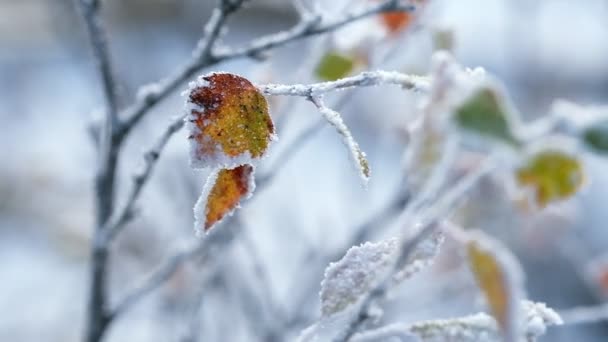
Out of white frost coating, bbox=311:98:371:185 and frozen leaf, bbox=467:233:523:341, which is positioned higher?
white frost coating, bbox=311:98:371:185

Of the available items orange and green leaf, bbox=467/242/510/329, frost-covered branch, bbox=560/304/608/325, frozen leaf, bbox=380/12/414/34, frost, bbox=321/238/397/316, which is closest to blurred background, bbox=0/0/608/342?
frozen leaf, bbox=380/12/414/34

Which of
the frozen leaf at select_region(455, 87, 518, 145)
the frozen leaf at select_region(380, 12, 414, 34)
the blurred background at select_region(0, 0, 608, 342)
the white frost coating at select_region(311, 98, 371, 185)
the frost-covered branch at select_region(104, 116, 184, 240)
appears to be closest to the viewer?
the frozen leaf at select_region(455, 87, 518, 145)

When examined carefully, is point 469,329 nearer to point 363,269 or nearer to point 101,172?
point 363,269

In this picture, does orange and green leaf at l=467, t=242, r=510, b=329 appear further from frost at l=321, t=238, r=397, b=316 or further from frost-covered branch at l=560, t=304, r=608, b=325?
frost-covered branch at l=560, t=304, r=608, b=325

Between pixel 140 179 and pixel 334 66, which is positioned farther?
pixel 334 66

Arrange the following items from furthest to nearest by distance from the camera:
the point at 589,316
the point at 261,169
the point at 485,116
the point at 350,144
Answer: the point at 261,169 → the point at 589,316 → the point at 350,144 → the point at 485,116

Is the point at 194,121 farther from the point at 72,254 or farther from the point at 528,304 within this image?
the point at 72,254

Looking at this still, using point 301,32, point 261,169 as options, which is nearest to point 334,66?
point 301,32
